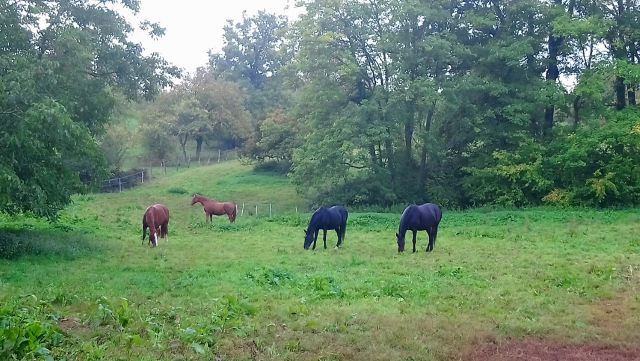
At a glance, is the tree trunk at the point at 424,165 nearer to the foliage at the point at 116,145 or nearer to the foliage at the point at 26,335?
the foliage at the point at 116,145

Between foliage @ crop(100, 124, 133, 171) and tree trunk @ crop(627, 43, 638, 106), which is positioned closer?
tree trunk @ crop(627, 43, 638, 106)

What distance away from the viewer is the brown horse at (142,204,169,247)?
18922 mm

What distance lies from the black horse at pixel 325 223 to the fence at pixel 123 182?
25.8 meters

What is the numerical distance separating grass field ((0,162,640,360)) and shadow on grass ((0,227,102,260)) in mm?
83

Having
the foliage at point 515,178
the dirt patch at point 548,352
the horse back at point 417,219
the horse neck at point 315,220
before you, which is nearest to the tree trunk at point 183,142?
the foliage at point 515,178

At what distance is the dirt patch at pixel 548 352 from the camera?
7898mm

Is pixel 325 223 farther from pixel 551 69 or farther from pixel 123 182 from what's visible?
pixel 123 182

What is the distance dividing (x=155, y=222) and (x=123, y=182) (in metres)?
25.1

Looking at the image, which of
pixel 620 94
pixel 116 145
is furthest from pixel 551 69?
pixel 116 145

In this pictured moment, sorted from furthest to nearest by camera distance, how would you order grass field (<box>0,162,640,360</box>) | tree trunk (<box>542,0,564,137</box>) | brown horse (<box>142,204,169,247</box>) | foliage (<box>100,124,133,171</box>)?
foliage (<box>100,124,133,171</box>), tree trunk (<box>542,0,564,137</box>), brown horse (<box>142,204,169,247</box>), grass field (<box>0,162,640,360</box>)

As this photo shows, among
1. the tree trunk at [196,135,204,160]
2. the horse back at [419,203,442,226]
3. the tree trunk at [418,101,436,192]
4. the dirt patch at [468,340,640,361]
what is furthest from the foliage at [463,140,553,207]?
the tree trunk at [196,135,204,160]

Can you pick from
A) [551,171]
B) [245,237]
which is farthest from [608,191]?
[245,237]

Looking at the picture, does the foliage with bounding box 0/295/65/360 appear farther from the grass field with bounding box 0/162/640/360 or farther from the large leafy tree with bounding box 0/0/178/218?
the large leafy tree with bounding box 0/0/178/218

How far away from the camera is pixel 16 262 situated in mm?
13977
